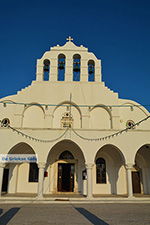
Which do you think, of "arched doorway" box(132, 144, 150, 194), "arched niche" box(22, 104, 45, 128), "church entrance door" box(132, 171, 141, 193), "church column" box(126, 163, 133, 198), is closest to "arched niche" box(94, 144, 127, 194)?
"church entrance door" box(132, 171, 141, 193)

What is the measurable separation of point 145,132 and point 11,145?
910cm

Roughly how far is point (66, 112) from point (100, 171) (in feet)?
17.5

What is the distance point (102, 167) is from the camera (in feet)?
47.8

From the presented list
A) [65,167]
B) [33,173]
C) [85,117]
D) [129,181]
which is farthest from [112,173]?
[33,173]

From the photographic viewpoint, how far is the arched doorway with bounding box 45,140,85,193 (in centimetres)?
1384

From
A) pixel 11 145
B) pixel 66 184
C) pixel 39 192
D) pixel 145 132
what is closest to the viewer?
pixel 39 192

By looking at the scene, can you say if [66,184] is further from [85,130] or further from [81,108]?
[81,108]

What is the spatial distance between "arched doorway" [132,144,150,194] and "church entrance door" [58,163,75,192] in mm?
5034

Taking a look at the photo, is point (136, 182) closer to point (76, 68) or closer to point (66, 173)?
point (66, 173)

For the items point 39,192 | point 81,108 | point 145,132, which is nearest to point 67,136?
point 81,108

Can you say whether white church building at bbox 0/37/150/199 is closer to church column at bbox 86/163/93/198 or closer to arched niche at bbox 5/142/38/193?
arched niche at bbox 5/142/38/193

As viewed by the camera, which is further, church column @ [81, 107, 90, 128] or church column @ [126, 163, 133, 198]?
church column @ [81, 107, 90, 128]

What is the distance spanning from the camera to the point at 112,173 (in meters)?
14.4

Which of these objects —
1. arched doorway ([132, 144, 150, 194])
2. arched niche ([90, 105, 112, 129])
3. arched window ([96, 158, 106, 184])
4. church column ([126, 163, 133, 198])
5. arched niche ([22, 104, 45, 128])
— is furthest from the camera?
arched niche ([90, 105, 112, 129])
